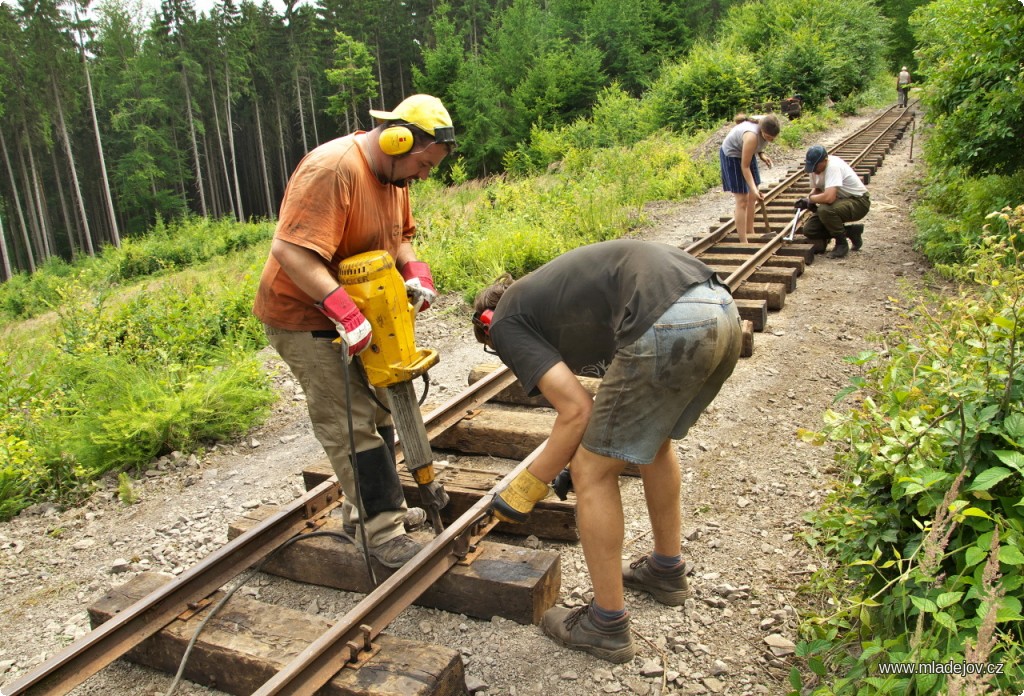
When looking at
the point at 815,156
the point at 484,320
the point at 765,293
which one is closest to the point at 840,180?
the point at 815,156

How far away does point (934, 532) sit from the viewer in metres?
2.07

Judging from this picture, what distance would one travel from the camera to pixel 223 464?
5.07m

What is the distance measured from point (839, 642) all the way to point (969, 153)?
6427mm

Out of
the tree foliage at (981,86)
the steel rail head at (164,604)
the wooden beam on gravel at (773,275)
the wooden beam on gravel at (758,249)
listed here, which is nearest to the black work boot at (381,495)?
the steel rail head at (164,604)

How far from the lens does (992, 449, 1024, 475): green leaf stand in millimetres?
2371

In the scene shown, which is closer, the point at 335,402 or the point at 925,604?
the point at 925,604

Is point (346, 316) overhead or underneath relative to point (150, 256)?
overhead

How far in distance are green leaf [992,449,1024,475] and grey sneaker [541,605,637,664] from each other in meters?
1.43

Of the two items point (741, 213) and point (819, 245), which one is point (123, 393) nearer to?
point (741, 213)

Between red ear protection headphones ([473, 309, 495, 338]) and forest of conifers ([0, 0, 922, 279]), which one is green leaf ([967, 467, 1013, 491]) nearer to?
red ear protection headphones ([473, 309, 495, 338])

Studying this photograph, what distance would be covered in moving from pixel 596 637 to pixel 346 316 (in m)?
1.59

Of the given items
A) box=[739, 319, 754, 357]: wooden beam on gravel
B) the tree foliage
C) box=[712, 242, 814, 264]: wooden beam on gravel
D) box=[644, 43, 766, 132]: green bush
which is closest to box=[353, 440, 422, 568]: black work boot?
box=[739, 319, 754, 357]: wooden beam on gravel

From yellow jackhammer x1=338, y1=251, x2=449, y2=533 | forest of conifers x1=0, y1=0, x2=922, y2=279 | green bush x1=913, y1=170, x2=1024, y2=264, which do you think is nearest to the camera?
yellow jackhammer x1=338, y1=251, x2=449, y2=533

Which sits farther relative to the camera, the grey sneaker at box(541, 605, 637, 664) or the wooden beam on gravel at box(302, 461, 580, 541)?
the wooden beam on gravel at box(302, 461, 580, 541)
